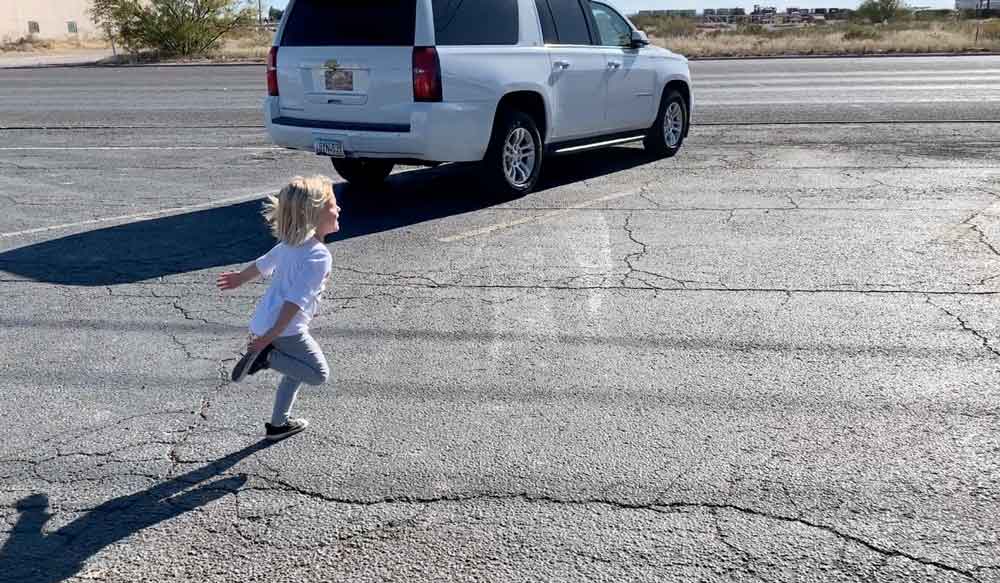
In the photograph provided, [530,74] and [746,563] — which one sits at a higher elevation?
[530,74]

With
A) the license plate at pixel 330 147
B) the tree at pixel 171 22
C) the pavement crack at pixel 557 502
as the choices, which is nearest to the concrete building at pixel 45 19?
the tree at pixel 171 22

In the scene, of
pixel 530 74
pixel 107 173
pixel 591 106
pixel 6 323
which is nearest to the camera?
pixel 6 323

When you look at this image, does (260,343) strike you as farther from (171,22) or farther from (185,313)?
(171,22)

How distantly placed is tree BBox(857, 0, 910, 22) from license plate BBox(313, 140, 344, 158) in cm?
6578

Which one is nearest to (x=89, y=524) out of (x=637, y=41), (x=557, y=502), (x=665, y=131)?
(x=557, y=502)

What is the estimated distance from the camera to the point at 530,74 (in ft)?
32.6

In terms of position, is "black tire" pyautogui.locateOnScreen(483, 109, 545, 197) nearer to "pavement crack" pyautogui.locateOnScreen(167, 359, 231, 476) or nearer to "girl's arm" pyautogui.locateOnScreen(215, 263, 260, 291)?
"pavement crack" pyautogui.locateOnScreen(167, 359, 231, 476)

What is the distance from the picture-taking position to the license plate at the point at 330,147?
925 cm

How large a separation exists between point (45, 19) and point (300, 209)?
255 ft

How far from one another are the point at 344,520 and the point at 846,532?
1.82 m

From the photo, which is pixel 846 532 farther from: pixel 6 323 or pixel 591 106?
pixel 591 106

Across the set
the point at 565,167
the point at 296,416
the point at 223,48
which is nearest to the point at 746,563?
the point at 296,416

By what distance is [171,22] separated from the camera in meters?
37.5

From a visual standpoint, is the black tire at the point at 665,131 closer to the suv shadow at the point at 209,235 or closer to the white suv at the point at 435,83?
the suv shadow at the point at 209,235
